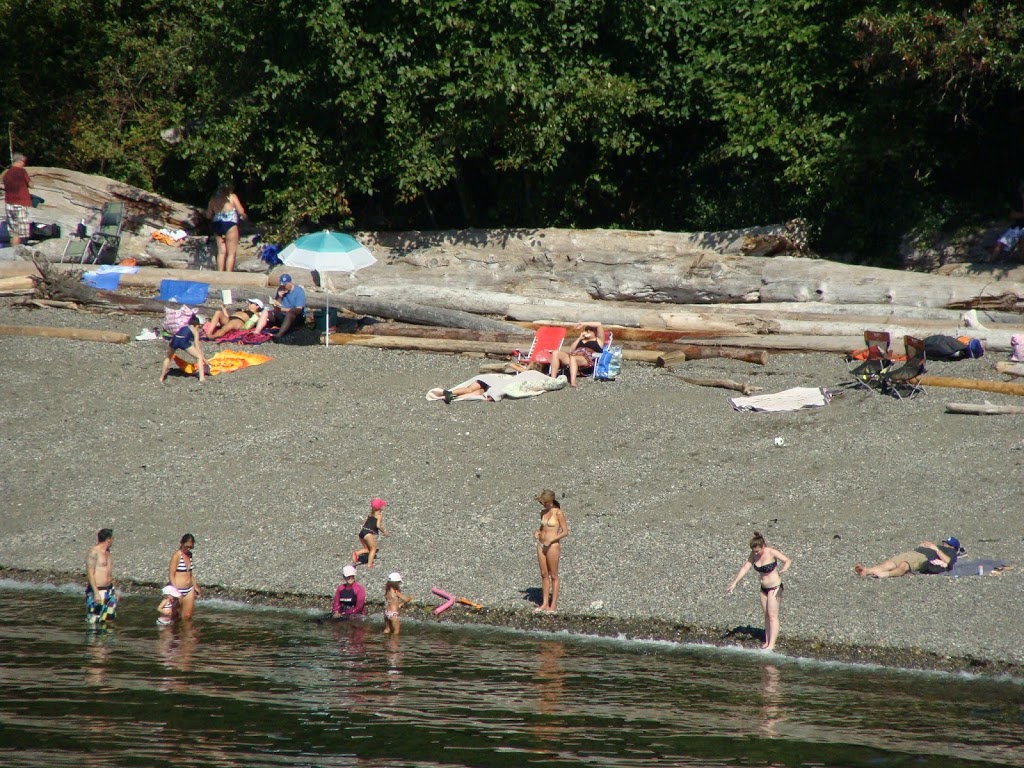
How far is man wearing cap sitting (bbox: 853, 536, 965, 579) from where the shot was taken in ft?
40.8

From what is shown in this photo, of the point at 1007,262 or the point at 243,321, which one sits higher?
the point at 1007,262

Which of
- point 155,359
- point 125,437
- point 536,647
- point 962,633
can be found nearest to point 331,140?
point 155,359

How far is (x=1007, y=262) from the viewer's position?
20469 mm

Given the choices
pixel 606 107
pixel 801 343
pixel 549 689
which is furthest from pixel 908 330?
pixel 549 689

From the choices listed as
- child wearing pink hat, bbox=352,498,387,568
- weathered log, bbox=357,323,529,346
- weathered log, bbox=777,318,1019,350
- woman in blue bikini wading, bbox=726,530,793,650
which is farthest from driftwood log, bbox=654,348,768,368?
woman in blue bikini wading, bbox=726,530,793,650

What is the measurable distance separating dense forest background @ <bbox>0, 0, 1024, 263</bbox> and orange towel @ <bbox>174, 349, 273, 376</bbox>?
458 cm

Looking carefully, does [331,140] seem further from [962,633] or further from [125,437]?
[962,633]

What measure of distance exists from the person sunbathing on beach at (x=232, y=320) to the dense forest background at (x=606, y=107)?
3093 mm

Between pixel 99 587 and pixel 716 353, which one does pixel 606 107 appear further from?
pixel 99 587

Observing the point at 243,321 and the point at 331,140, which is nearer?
the point at 243,321

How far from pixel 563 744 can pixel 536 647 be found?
2.39m

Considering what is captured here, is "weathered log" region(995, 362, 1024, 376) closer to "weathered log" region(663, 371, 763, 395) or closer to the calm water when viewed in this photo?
"weathered log" region(663, 371, 763, 395)

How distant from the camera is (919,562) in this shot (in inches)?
491

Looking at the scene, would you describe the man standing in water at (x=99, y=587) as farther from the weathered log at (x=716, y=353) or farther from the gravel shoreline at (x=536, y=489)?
the weathered log at (x=716, y=353)
